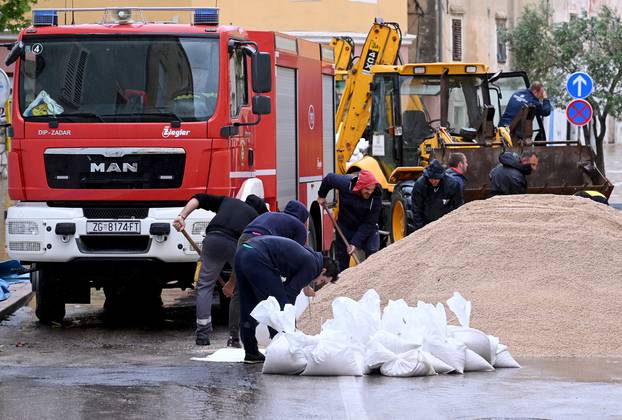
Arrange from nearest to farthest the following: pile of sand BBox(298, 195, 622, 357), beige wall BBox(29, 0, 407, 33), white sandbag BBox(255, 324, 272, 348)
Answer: white sandbag BBox(255, 324, 272, 348), pile of sand BBox(298, 195, 622, 357), beige wall BBox(29, 0, 407, 33)

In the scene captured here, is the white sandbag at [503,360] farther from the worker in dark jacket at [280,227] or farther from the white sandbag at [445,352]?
the worker in dark jacket at [280,227]

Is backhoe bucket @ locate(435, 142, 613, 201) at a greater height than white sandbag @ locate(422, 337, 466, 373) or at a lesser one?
greater

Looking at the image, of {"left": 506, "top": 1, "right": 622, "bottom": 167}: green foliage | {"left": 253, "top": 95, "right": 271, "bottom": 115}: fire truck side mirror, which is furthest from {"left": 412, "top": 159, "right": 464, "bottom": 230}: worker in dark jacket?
{"left": 506, "top": 1, "right": 622, "bottom": 167}: green foliage

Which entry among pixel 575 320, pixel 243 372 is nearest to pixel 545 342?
pixel 575 320

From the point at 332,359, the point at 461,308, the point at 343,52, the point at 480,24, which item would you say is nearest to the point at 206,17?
the point at 461,308

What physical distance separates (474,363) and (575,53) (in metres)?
31.5

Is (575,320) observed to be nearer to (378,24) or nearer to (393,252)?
(393,252)

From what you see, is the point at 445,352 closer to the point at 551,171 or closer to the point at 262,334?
the point at 262,334

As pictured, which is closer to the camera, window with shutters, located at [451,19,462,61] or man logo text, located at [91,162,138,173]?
man logo text, located at [91,162,138,173]

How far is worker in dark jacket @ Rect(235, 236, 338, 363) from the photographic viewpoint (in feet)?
38.9

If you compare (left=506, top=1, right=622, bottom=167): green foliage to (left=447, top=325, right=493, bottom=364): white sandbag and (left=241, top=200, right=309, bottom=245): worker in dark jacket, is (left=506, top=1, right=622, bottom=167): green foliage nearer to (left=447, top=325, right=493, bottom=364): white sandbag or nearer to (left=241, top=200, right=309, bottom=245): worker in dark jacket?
(left=241, top=200, right=309, bottom=245): worker in dark jacket

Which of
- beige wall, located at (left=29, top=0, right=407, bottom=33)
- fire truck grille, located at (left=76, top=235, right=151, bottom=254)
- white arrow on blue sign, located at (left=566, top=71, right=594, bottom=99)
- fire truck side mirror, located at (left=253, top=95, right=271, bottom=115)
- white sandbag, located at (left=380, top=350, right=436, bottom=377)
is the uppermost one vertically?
beige wall, located at (left=29, top=0, right=407, bottom=33)

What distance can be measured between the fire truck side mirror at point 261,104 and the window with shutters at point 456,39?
36.2 metres

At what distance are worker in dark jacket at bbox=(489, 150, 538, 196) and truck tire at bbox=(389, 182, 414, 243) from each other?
6.84 ft
